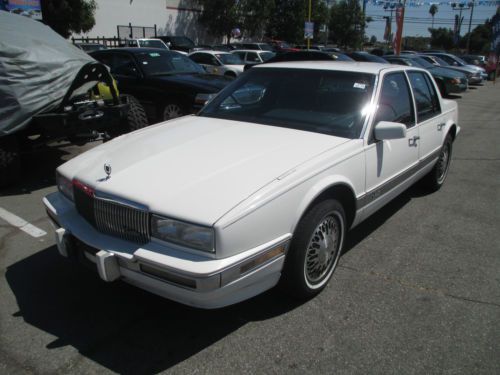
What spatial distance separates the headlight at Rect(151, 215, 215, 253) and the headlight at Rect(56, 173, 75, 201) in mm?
922

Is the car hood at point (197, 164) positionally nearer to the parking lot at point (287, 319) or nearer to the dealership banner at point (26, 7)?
the parking lot at point (287, 319)

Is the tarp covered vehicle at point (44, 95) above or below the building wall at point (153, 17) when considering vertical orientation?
below

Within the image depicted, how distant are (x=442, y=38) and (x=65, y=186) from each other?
3551 inches

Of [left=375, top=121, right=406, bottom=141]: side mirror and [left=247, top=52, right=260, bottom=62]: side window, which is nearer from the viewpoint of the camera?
[left=375, top=121, right=406, bottom=141]: side mirror

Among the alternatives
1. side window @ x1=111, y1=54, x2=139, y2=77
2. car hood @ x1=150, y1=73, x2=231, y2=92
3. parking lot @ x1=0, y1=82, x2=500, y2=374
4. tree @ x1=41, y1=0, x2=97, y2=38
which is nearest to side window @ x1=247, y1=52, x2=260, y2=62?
car hood @ x1=150, y1=73, x2=231, y2=92

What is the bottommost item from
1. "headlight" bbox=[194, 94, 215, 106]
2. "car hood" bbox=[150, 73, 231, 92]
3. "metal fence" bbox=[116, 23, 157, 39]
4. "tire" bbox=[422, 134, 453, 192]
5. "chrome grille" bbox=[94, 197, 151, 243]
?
"tire" bbox=[422, 134, 453, 192]

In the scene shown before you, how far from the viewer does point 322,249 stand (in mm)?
2977

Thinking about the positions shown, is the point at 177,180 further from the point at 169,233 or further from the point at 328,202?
the point at 328,202

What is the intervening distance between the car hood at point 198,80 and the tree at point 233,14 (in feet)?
99.5

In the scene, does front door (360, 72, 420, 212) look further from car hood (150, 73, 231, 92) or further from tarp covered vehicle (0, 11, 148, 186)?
car hood (150, 73, 231, 92)

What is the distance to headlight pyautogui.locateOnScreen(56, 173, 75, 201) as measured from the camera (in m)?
3.00

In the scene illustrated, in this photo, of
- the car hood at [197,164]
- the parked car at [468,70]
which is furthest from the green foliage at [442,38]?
the car hood at [197,164]

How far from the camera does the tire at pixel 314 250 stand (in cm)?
270

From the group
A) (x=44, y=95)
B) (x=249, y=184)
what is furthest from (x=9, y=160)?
(x=249, y=184)
